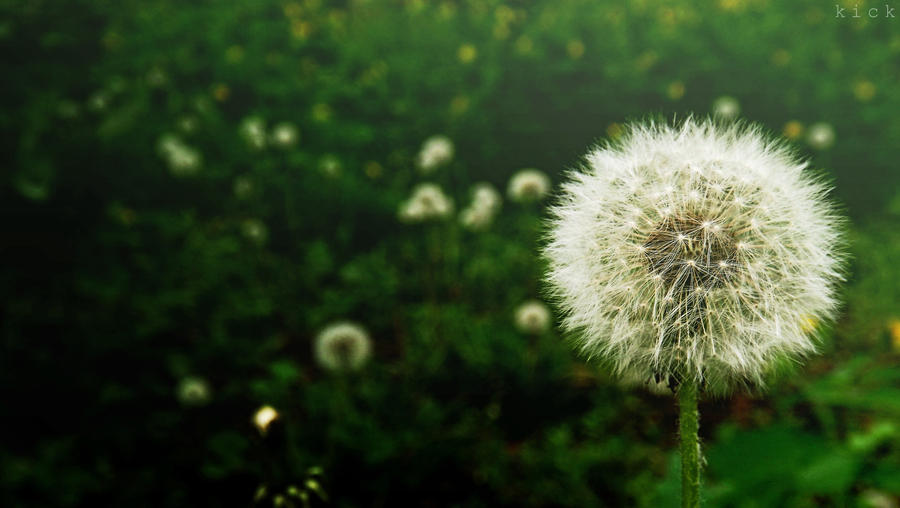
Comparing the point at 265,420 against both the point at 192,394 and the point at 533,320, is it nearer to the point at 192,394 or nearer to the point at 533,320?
the point at 192,394

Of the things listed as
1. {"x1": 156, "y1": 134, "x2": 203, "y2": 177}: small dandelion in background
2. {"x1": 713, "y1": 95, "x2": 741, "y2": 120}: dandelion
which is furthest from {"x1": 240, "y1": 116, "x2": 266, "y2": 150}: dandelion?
{"x1": 713, "y1": 95, "x2": 741, "y2": 120}: dandelion

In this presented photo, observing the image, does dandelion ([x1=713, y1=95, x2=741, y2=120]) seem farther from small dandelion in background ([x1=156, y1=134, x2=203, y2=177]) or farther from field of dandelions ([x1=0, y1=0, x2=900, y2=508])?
small dandelion in background ([x1=156, y1=134, x2=203, y2=177])

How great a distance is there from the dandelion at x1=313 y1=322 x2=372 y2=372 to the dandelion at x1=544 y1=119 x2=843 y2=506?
85.6 inches

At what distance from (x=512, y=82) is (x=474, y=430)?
13.4 feet

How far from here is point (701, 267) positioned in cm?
127

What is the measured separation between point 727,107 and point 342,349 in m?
3.84

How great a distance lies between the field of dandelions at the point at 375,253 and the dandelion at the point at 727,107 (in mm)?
96

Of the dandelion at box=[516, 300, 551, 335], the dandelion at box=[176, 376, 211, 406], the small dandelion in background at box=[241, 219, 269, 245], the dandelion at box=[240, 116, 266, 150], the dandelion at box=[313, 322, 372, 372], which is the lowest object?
the dandelion at box=[176, 376, 211, 406]

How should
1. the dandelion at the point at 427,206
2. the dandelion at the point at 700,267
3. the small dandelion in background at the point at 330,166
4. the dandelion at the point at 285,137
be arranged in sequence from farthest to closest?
1. the small dandelion in background at the point at 330,166
2. the dandelion at the point at 285,137
3. the dandelion at the point at 427,206
4. the dandelion at the point at 700,267

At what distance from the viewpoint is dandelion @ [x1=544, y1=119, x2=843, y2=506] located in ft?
4.06

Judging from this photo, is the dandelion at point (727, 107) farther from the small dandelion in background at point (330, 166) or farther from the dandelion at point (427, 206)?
the small dandelion in background at point (330, 166)

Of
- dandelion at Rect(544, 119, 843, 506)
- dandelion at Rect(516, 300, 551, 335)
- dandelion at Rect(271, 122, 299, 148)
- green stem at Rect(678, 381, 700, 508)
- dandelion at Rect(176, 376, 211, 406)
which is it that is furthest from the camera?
dandelion at Rect(271, 122, 299, 148)

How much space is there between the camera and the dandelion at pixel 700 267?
1.24 metres

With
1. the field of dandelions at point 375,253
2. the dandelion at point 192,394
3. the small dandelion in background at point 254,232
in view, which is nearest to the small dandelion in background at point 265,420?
the field of dandelions at point 375,253
